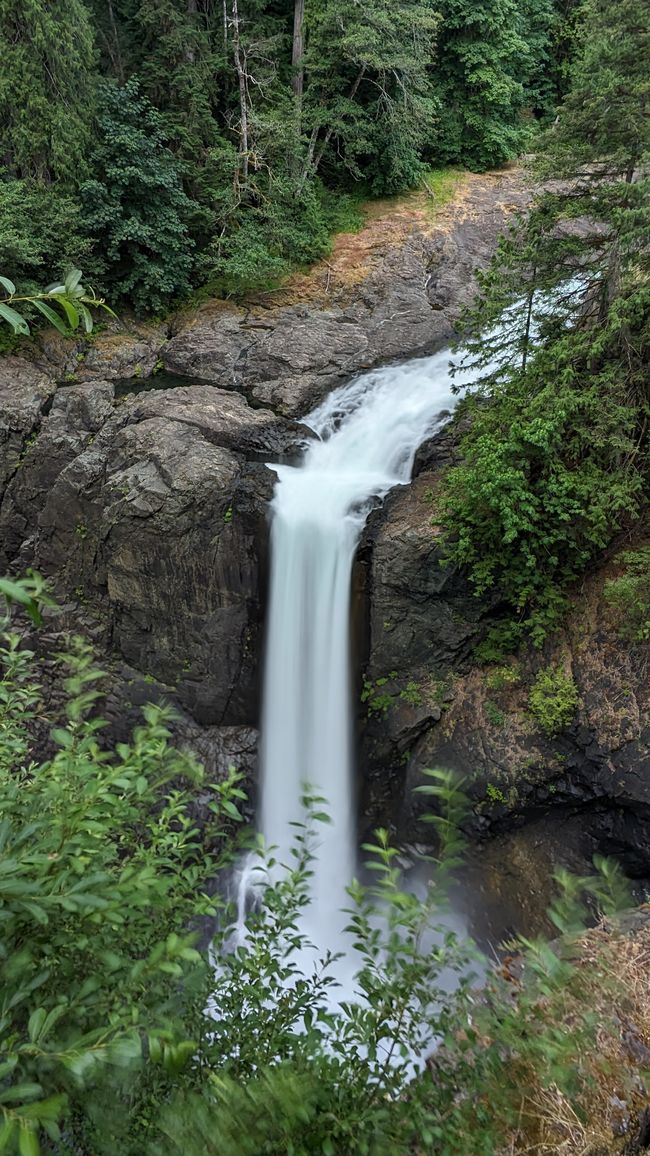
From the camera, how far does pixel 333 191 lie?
46.3 ft

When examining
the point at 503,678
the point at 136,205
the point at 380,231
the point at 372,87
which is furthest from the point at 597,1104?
the point at 372,87

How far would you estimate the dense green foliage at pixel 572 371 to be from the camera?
5.86 meters

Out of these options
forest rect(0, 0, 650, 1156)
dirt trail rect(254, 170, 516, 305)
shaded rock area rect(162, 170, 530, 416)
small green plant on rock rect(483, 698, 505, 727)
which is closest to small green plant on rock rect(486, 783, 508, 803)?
forest rect(0, 0, 650, 1156)

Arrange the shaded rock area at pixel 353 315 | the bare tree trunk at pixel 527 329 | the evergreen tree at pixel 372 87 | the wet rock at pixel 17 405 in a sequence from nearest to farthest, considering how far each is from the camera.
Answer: the bare tree trunk at pixel 527 329
the wet rock at pixel 17 405
the shaded rock area at pixel 353 315
the evergreen tree at pixel 372 87

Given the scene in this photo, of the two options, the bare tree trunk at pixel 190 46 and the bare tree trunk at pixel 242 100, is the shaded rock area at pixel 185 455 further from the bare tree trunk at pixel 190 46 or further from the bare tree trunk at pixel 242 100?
the bare tree trunk at pixel 190 46

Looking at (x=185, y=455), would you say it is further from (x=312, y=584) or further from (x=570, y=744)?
(x=570, y=744)


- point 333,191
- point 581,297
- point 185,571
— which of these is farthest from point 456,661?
point 333,191

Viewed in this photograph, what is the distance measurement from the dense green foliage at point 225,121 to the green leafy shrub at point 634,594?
942cm

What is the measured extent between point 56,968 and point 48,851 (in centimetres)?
30

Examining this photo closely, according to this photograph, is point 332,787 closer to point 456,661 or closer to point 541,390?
point 456,661

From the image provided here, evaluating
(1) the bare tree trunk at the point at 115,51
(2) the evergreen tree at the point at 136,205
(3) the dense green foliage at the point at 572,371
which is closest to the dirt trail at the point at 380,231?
(2) the evergreen tree at the point at 136,205

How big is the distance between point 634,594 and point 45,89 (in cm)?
1252

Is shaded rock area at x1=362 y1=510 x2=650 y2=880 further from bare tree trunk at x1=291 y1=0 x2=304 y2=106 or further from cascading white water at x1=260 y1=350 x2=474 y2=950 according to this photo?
bare tree trunk at x1=291 y1=0 x2=304 y2=106

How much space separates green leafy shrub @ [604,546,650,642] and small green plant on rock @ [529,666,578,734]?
2.68ft
